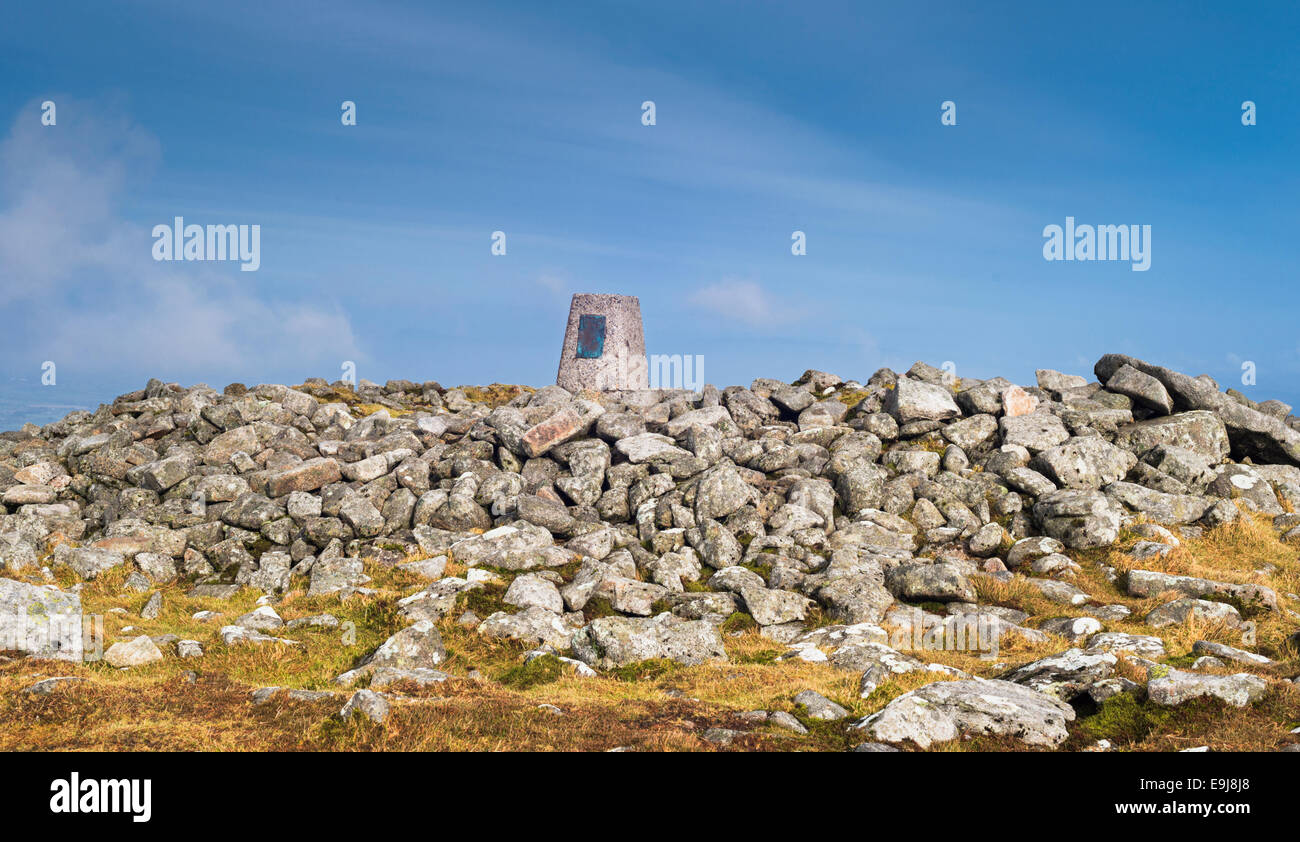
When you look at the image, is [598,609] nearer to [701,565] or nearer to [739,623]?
[739,623]

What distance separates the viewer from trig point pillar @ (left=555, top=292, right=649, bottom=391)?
1422 inches

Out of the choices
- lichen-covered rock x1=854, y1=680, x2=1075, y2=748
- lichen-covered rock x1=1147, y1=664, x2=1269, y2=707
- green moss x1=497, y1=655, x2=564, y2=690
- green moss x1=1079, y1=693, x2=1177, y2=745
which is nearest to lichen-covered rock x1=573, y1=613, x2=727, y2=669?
green moss x1=497, y1=655, x2=564, y2=690

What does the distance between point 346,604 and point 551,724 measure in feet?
26.5

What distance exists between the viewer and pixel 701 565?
19.5 m

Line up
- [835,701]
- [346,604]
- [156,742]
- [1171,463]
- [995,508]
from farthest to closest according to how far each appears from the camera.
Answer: [1171,463] < [995,508] < [346,604] < [835,701] < [156,742]

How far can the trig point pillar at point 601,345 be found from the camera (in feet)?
119

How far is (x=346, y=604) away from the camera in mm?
17641

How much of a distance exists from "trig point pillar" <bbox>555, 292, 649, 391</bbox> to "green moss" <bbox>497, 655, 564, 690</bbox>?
71.8 feet

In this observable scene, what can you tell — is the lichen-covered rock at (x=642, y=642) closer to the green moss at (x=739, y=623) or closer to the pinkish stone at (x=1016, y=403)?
the green moss at (x=739, y=623)

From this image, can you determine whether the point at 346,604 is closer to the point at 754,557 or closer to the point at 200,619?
the point at 200,619

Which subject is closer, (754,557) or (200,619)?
(200,619)

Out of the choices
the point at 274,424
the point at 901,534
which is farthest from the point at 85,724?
the point at 274,424

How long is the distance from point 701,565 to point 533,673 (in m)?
6.03

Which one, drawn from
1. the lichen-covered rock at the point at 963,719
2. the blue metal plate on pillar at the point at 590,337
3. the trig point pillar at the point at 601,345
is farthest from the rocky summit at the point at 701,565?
the blue metal plate on pillar at the point at 590,337
